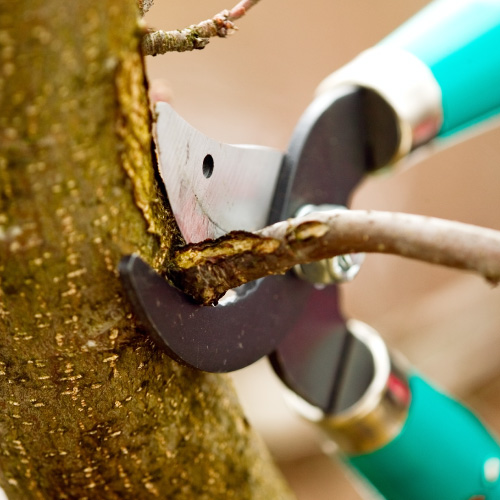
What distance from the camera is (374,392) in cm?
47

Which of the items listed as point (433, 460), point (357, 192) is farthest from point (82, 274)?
point (357, 192)

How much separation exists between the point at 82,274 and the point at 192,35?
134 millimetres

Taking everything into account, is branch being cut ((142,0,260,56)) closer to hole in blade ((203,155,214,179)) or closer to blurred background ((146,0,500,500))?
hole in blade ((203,155,214,179))

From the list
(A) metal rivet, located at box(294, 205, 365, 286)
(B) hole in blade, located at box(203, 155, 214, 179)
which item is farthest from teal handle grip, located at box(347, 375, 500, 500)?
(B) hole in blade, located at box(203, 155, 214, 179)

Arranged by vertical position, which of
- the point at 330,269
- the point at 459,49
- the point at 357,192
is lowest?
the point at 357,192

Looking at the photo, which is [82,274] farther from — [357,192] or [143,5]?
[357,192]

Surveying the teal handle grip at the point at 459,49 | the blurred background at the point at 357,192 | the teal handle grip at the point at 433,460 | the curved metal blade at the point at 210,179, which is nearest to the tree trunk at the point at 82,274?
the curved metal blade at the point at 210,179

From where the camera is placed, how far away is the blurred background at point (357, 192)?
3.11ft

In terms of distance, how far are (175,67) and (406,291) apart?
0.79 meters

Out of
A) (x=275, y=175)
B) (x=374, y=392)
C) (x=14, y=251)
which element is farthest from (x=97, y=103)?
(x=374, y=392)

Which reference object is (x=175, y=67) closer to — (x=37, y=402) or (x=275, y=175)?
(x=275, y=175)

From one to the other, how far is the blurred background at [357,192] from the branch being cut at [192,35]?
0.48 m

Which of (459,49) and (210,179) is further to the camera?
(459,49)

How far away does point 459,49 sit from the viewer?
0.47m
